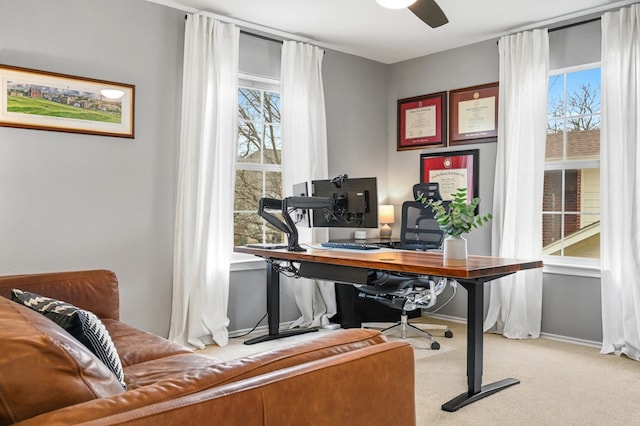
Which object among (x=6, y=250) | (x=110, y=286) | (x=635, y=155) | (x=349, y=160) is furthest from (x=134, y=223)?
(x=635, y=155)

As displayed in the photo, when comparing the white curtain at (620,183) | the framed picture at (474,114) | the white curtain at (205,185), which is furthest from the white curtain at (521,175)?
the white curtain at (205,185)

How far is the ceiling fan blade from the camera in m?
3.06

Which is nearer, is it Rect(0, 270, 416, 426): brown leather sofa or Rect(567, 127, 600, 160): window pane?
Rect(0, 270, 416, 426): brown leather sofa

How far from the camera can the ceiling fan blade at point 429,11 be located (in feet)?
10.0

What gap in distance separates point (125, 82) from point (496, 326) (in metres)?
3.56

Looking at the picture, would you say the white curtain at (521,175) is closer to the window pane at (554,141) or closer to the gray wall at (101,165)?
the window pane at (554,141)

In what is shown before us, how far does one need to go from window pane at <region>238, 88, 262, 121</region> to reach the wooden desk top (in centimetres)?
134

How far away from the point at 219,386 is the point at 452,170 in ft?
14.3

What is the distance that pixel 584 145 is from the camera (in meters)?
4.39

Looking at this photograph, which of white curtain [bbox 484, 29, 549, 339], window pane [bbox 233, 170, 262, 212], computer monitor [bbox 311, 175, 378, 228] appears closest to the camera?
computer monitor [bbox 311, 175, 378, 228]

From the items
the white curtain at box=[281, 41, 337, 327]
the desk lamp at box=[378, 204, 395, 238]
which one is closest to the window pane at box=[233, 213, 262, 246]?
the white curtain at box=[281, 41, 337, 327]

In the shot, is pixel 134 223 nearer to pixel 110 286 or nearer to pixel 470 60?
pixel 110 286

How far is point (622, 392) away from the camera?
123 inches

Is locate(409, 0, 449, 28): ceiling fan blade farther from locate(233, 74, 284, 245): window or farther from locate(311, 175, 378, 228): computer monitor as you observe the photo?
locate(233, 74, 284, 245): window
